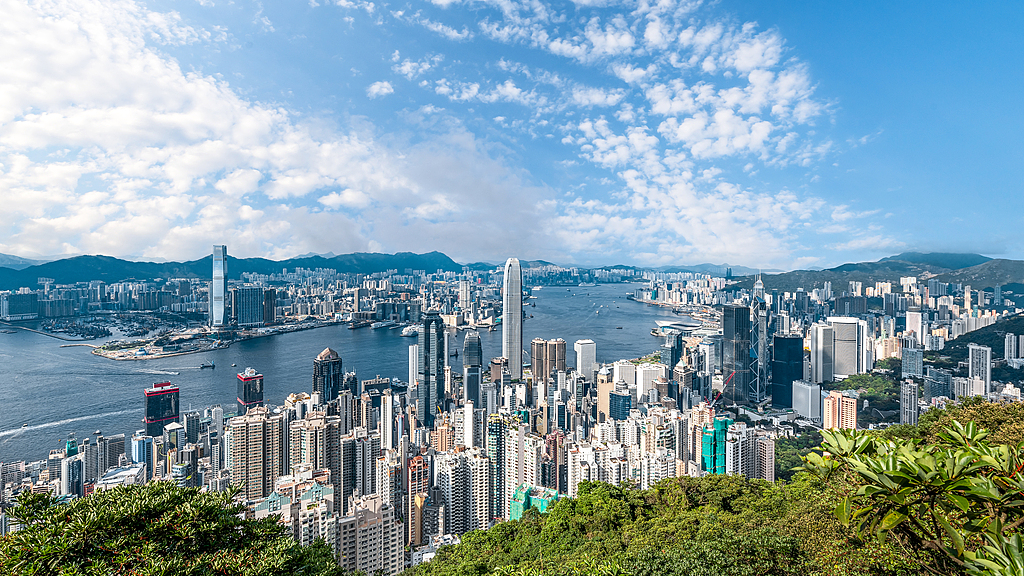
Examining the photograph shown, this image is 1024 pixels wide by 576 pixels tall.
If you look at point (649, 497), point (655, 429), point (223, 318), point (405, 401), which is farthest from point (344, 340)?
point (649, 497)

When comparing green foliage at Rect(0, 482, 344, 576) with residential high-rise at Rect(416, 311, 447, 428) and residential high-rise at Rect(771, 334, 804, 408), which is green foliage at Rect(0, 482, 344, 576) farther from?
→ residential high-rise at Rect(771, 334, 804, 408)

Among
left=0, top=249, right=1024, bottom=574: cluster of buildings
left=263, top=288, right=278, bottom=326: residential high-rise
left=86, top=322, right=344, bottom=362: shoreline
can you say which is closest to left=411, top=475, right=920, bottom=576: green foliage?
left=0, top=249, right=1024, bottom=574: cluster of buildings

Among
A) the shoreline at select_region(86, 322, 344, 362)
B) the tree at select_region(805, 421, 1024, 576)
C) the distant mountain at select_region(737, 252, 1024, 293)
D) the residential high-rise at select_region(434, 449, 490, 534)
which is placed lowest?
the residential high-rise at select_region(434, 449, 490, 534)

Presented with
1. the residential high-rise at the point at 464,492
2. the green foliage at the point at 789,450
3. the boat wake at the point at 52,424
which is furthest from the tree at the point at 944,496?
the boat wake at the point at 52,424

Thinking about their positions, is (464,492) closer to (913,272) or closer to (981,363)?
(981,363)

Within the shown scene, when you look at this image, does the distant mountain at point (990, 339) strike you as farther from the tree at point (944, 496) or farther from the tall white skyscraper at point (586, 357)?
the tree at point (944, 496)

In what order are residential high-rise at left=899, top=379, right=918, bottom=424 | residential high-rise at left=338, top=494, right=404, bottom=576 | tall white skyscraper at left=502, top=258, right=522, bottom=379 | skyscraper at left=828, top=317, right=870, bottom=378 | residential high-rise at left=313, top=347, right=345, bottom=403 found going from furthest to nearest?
tall white skyscraper at left=502, top=258, right=522, bottom=379 < skyscraper at left=828, top=317, right=870, bottom=378 < residential high-rise at left=313, top=347, right=345, bottom=403 < residential high-rise at left=899, top=379, right=918, bottom=424 < residential high-rise at left=338, top=494, right=404, bottom=576

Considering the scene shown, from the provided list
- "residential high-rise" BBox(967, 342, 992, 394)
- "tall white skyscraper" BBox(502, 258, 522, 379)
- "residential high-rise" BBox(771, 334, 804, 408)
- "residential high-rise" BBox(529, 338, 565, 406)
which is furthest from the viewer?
"tall white skyscraper" BBox(502, 258, 522, 379)
